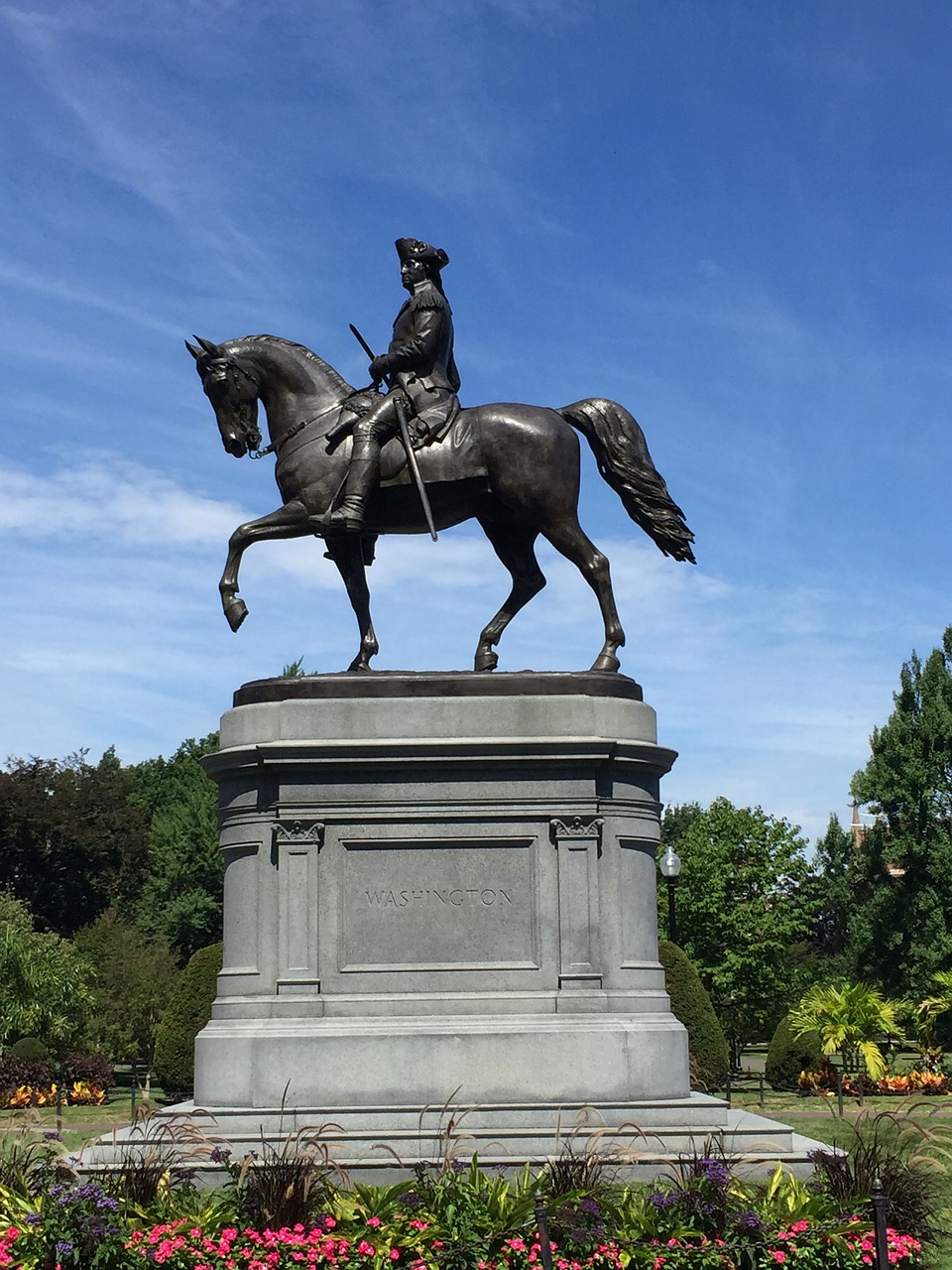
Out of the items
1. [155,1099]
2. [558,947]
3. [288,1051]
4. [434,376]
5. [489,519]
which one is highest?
[434,376]

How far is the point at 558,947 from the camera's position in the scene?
40.8 ft

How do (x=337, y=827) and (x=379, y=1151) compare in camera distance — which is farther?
(x=337, y=827)

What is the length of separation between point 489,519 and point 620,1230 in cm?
722

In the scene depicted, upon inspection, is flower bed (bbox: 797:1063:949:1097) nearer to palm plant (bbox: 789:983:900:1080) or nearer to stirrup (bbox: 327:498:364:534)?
palm plant (bbox: 789:983:900:1080)

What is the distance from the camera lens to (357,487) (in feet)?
44.4

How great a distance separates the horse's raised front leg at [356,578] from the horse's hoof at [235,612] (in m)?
1.00

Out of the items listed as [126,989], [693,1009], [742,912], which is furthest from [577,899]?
[742,912]

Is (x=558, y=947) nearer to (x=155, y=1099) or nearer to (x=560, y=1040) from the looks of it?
(x=560, y=1040)

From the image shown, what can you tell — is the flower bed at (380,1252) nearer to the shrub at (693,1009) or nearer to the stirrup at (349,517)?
the stirrup at (349,517)

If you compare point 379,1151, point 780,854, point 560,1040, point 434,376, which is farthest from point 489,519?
point 780,854

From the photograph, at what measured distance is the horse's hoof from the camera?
44.8ft

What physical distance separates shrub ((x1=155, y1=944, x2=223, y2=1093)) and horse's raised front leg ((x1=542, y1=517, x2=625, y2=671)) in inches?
626

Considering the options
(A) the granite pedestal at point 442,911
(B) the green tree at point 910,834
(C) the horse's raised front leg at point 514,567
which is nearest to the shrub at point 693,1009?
(C) the horse's raised front leg at point 514,567

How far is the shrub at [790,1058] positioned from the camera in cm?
3225
